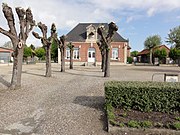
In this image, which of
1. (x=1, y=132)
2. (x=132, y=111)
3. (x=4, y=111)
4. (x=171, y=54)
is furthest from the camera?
(x=171, y=54)

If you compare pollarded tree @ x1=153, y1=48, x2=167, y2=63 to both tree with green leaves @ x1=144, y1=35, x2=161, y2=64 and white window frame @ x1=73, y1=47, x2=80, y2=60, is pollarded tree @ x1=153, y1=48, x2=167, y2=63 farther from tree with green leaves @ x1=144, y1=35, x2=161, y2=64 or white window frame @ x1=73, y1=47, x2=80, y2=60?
white window frame @ x1=73, y1=47, x2=80, y2=60

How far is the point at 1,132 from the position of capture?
4.52 m

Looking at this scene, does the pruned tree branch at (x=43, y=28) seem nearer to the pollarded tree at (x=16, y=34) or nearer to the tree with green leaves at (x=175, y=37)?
the pollarded tree at (x=16, y=34)

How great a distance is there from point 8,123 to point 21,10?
6.19m

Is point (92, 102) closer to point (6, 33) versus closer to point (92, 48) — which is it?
point (6, 33)

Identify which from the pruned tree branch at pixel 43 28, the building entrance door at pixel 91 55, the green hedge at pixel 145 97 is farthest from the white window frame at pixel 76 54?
the green hedge at pixel 145 97

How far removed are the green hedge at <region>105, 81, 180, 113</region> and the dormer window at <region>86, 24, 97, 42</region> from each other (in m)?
33.4

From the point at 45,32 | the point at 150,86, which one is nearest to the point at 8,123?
the point at 150,86

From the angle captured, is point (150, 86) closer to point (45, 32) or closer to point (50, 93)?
point (50, 93)

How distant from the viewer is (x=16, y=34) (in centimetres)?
918

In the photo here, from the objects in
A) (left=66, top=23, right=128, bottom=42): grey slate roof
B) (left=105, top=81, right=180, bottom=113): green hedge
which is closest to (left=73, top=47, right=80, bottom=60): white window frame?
(left=66, top=23, right=128, bottom=42): grey slate roof

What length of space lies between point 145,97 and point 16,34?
695cm

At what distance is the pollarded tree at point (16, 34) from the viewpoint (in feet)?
28.9

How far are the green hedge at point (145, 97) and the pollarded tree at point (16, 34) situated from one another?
5.63 meters
